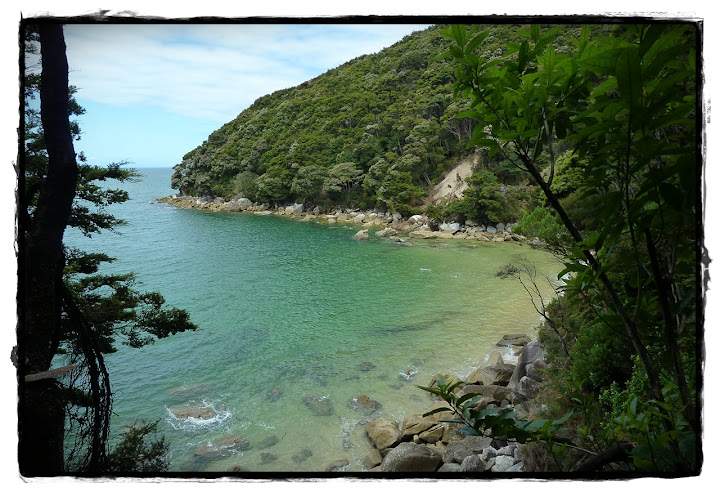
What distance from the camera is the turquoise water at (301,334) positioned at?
177 inches

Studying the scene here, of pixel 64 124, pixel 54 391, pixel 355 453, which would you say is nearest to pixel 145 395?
pixel 355 453

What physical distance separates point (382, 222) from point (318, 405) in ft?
Answer: 48.1

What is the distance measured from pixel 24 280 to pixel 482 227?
655 inches

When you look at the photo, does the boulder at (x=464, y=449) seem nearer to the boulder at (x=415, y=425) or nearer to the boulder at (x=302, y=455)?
the boulder at (x=415, y=425)

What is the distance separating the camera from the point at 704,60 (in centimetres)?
102

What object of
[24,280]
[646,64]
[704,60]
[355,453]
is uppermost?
[704,60]

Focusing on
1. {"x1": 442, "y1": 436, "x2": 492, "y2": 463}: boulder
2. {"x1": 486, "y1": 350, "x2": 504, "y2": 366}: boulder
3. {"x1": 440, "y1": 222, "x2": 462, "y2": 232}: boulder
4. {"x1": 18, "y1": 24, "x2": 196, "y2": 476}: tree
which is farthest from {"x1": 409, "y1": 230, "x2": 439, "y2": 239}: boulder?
{"x1": 18, "y1": 24, "x2": 196, "y2": 476}: tree

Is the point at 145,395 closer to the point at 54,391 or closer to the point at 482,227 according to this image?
the point at 54,391

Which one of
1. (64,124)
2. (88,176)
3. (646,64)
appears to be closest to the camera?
(646,64)

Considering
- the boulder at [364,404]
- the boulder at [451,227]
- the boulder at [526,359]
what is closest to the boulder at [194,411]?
the boulder at [364,404]

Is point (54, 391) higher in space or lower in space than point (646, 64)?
lower

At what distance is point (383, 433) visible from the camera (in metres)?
4.15

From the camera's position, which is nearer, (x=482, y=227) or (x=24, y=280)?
(x=24, y=280)

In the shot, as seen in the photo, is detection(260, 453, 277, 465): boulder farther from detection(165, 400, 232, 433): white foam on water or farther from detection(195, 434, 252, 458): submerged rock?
detection(165, 400, 232, 433): white foam on water
